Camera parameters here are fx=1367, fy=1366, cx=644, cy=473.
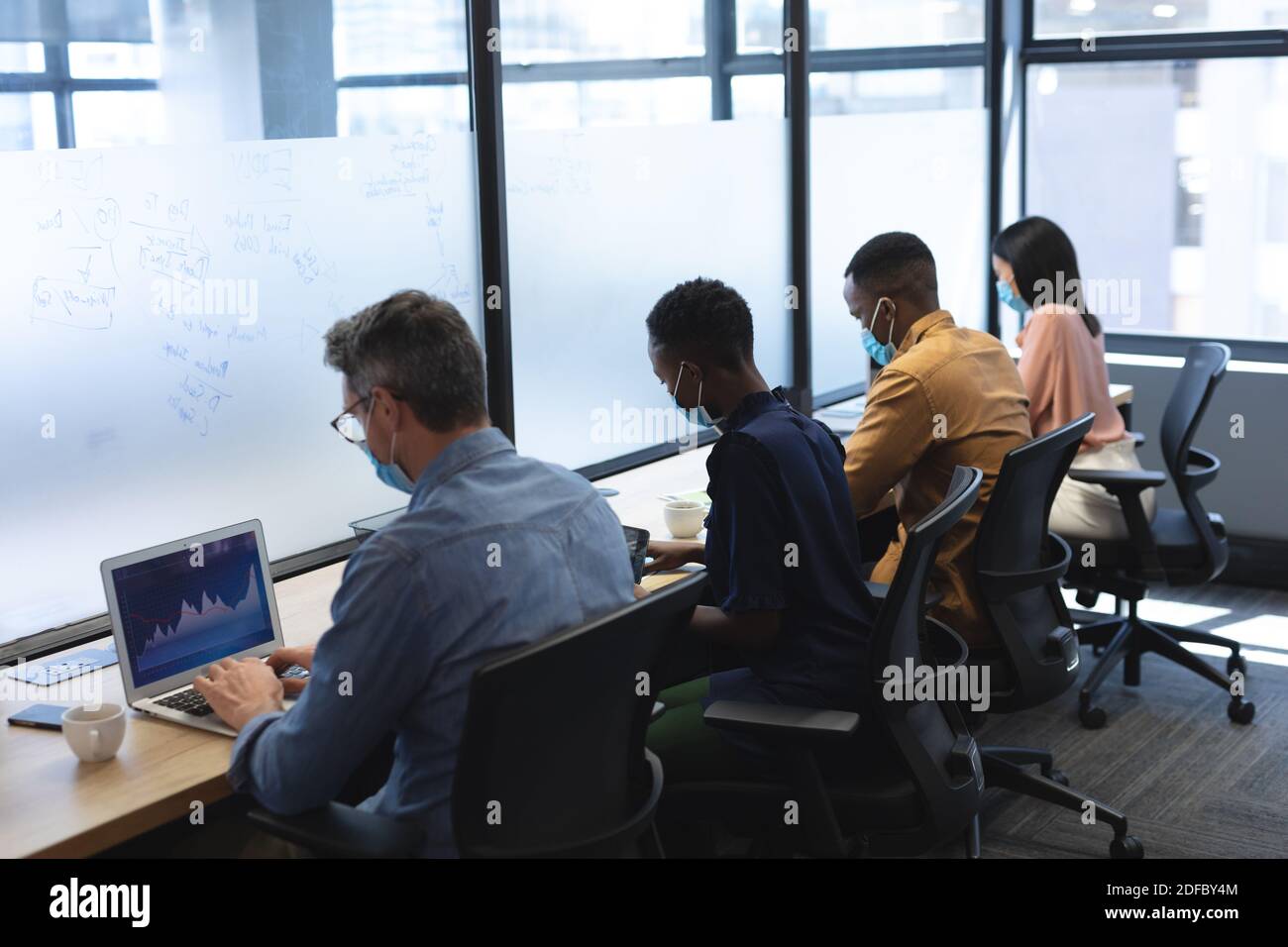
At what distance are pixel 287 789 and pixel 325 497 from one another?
48.9 inches

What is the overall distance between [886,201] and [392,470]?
3007mm

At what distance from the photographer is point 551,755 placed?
5.17 feet

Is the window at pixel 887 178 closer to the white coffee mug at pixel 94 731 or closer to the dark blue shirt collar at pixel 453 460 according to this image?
the dark blue shirt collar at pixel 453 460

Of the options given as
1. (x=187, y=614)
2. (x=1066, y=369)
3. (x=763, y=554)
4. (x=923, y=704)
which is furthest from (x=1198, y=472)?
(x=187, y=614)

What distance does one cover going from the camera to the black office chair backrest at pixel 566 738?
1.47m

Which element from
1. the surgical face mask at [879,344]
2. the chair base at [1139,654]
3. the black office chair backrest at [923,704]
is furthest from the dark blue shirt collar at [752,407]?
the chair base at [1139,654]

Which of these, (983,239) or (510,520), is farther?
(983,239)

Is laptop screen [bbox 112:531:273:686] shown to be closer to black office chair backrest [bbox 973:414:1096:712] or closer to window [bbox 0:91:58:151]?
window [bbox 0:91:58:151]

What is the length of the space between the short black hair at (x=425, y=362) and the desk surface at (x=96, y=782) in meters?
0.54

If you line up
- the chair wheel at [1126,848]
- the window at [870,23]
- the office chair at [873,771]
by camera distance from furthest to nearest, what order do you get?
the window at [870,23] → the chair wheel at [1126,848] → the office chair at [873,771]

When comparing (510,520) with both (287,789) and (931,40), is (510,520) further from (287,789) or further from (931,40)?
(931,40)

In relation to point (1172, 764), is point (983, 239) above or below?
above
